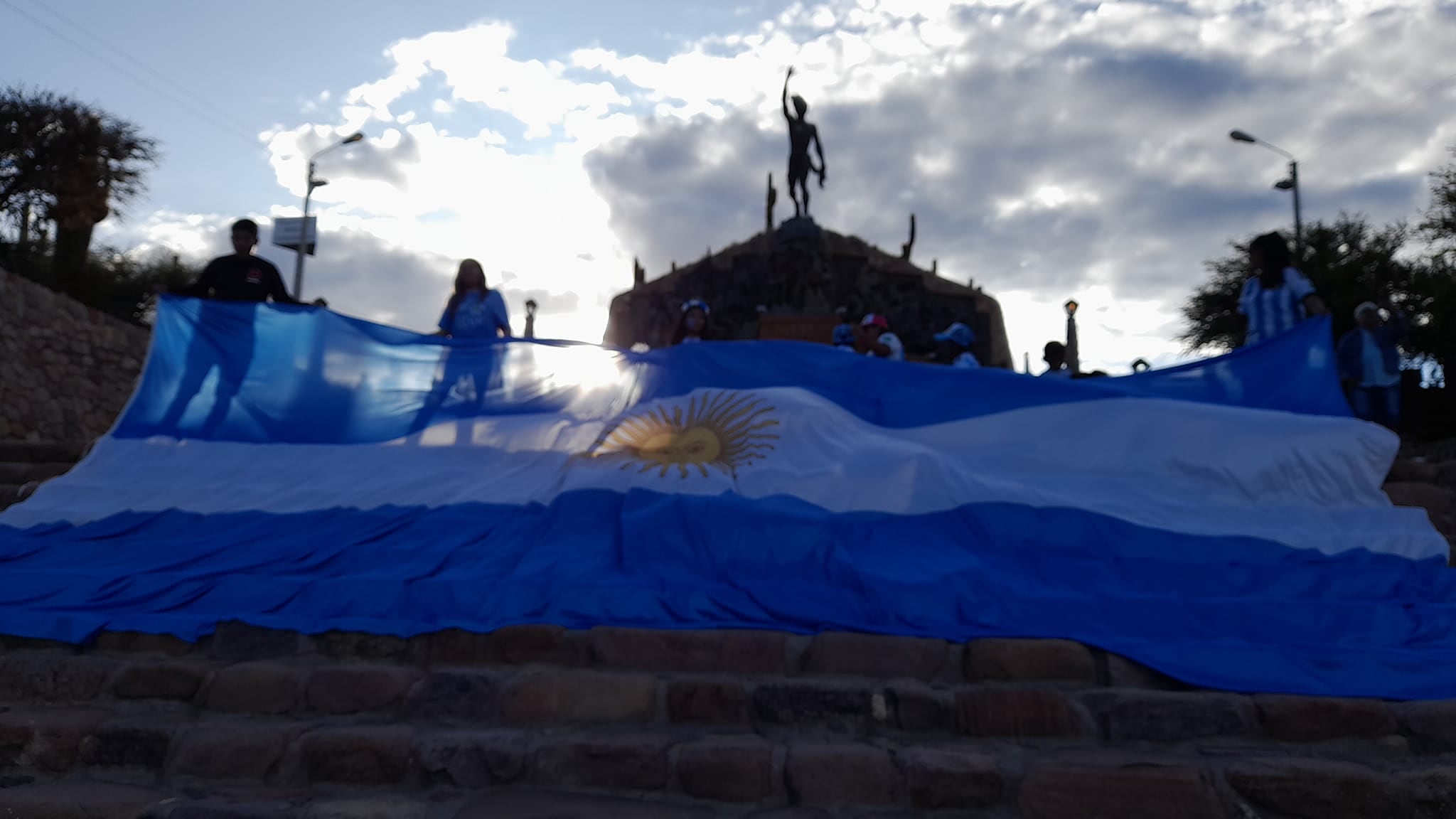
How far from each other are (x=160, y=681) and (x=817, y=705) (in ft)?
6.70

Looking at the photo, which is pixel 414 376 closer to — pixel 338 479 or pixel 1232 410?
pixel 338 479

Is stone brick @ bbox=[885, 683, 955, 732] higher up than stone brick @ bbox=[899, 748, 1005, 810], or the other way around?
stone brick @ bbox=[885, 683, 955, 732]

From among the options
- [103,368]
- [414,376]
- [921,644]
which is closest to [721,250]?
[103,368]

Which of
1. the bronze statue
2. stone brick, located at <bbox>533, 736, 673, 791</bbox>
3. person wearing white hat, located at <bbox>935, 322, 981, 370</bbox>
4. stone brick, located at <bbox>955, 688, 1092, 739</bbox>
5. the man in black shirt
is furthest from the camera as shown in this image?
the bronze statue

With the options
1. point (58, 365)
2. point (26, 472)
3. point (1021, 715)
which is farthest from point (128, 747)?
point (58, 365)

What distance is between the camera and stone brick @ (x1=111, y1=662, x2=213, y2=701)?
303cm

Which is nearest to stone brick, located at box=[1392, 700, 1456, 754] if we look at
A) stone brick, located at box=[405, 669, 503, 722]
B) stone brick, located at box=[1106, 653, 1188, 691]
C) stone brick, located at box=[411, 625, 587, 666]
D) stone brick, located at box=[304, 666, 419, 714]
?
stone brick, located at box=[1106, 653, 1188, 691]

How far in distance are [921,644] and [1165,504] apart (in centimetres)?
143

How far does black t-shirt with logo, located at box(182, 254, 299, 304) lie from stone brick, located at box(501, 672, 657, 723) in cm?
351

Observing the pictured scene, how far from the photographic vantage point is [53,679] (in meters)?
3.10

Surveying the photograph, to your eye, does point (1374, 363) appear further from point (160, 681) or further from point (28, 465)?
point (28, 465)

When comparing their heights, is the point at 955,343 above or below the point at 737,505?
above

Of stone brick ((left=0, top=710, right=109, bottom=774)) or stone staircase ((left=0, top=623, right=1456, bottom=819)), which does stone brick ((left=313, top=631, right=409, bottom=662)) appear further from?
stone brick ((left=0, top=710, right=109, bottom=774))

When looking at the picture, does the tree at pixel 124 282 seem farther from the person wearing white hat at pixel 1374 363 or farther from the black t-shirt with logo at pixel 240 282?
the person wearing white hat at pixel 1374 363
